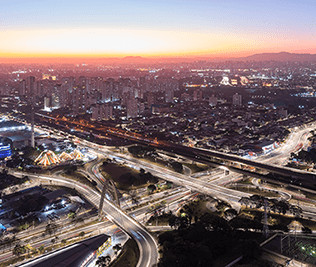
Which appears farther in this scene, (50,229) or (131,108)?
(131,108)

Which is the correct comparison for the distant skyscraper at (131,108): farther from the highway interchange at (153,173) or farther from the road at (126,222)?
the road at (126,222)

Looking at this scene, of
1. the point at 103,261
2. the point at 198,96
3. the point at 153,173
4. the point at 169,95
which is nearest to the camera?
the point at 103,261

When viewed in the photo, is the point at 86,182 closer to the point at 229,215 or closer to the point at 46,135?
the point at 229,215

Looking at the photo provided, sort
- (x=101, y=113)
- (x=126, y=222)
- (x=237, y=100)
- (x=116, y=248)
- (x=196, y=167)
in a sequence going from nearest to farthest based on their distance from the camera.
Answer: (x=116, y=248) < (x=126, y=222) < (x=196, y=167) < (x=101, y=113) < (x=237, y=100)

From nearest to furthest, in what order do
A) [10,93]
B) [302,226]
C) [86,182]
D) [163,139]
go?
1. [302,226]
2. [86,182]
3. [163,139]
4. [10,93]

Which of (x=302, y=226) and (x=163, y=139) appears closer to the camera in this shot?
(x=302, y=226)

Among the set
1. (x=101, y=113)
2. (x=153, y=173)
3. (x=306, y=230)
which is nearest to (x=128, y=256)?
(x=306, y=230)

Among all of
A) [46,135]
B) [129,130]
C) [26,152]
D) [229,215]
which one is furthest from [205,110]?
[229,215]

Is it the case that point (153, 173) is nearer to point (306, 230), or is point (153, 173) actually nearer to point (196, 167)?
point (196, 167)

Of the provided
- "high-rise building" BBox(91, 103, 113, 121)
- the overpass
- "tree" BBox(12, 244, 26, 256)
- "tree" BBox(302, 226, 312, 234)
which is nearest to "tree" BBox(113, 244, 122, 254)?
"tree" BBox(12, 244, 26, 256)

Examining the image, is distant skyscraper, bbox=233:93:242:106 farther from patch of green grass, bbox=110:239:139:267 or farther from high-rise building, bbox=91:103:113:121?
patch of green grass, bbox=110:239:139:267

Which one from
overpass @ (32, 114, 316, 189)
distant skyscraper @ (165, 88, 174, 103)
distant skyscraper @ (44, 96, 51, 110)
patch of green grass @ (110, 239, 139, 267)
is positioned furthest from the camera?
distant skyscraper @ (165, 88, 174, 103)
